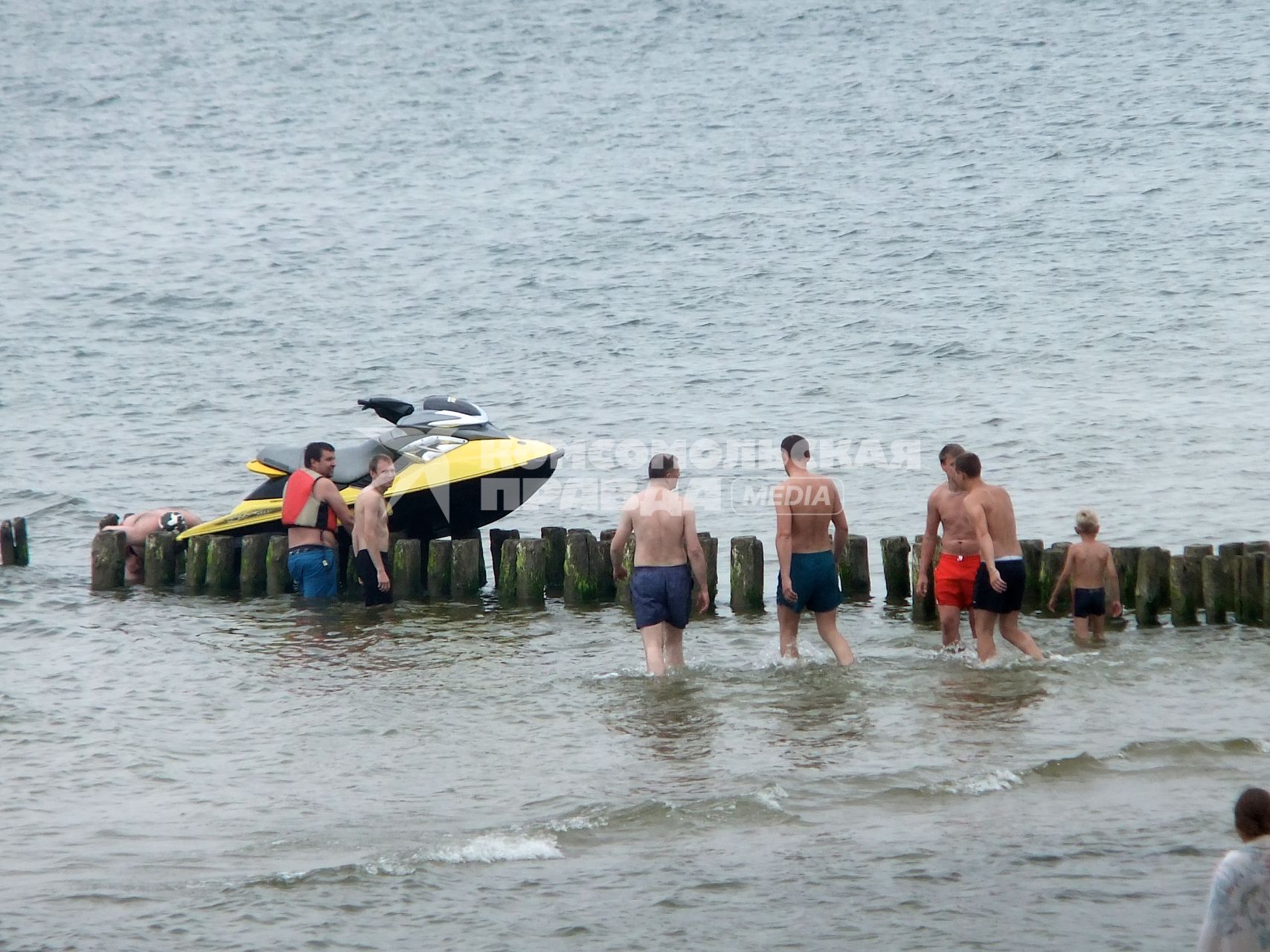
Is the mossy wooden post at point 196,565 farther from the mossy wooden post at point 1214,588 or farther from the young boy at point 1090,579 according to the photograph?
the mossy wooden post at point 1214,588

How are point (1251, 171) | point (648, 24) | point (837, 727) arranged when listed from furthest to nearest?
point (648, 24)
point (1251, 171)
point (837, 727)

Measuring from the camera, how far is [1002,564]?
11391 millimetres

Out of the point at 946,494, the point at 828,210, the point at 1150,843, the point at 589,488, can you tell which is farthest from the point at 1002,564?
the point at 828,210

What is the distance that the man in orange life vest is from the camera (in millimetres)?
14102

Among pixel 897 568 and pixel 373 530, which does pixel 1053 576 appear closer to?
pixel 897 568

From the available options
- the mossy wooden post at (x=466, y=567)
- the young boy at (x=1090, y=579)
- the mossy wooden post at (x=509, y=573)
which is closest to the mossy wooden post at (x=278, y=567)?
the mossy wooden post at (x=466, y=567)

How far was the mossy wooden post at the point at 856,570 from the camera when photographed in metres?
14.3

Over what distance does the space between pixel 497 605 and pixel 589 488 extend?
29.4 feet

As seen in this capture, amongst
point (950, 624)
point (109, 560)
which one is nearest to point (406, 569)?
point (109, 560)

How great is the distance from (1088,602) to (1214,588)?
4.56 ft

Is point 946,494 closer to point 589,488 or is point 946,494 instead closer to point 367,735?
point 367,735

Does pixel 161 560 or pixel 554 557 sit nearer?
pixel 554 557

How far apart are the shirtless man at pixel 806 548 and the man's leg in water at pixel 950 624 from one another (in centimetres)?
83

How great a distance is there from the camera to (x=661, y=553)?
1134 cm
